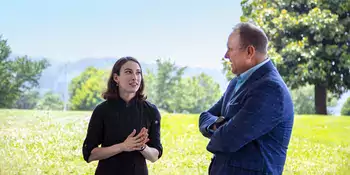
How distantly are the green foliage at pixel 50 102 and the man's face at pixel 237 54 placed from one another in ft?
5.79

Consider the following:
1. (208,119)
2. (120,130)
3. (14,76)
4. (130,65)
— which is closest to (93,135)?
(120,130)

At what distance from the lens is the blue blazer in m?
1.30

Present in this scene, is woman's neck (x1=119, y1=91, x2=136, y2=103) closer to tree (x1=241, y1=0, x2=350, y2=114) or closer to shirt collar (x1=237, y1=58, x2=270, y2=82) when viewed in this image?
shirt collar (x1=237, y1=58, x2=270, y2=82)

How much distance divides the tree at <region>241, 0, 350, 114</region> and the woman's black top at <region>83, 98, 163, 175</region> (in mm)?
1548

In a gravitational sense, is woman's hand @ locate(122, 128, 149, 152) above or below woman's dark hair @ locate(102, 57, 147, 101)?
below

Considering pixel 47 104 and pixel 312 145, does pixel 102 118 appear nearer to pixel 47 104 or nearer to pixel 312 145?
pixel 47 104

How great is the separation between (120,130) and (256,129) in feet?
2.23

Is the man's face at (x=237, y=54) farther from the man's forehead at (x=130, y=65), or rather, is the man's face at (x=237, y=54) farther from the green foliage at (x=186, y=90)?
the green foliage at (x=186, y=90)

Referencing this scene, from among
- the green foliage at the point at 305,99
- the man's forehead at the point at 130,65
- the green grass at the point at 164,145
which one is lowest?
the green grass at the point at 164,145

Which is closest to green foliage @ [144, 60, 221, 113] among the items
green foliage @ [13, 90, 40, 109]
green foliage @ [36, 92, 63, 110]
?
green foliage @ [36, 92, 63, 110]

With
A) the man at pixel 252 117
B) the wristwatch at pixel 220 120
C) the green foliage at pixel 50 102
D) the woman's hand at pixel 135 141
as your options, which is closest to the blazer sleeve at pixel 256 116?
the man at pixel 252 117

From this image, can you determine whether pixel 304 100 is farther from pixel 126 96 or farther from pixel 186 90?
pixel 126 96

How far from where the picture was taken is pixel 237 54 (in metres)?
1.43

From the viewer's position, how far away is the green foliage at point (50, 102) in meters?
2.90
